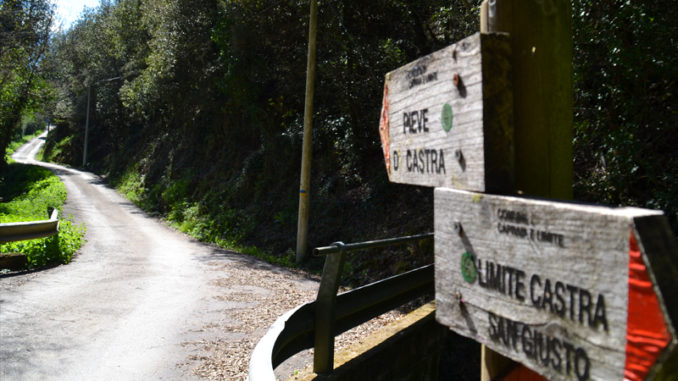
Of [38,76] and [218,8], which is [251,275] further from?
[38,76]

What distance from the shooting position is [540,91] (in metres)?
1.45

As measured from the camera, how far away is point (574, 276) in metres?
1.00

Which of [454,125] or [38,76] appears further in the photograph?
[38,76]

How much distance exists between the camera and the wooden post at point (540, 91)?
1455 millimetres

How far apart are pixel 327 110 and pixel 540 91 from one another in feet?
47.6

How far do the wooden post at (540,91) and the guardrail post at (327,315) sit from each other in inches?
77.4

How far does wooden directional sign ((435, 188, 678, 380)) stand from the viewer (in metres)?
0.86

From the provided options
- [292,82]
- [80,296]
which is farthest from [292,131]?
[80,296]

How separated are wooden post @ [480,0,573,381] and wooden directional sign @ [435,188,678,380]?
29cm

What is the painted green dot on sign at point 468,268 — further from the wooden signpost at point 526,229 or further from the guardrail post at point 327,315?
the guardrail post at point 327,315

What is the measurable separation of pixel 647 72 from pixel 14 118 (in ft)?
128

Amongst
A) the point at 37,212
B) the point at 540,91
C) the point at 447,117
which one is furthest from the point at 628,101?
the point at 37,212

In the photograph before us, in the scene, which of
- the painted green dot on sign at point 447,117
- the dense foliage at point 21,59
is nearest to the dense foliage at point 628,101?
the painted green dot on sign at point 447,117

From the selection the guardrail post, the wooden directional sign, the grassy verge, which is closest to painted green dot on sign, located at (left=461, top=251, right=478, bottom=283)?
the wooden directional sign
